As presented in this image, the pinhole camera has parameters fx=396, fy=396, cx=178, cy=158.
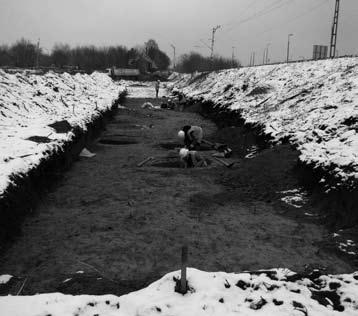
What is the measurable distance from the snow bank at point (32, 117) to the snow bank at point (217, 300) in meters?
3.23

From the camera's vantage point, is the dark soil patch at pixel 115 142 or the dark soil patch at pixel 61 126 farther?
the dark soil patch at pixel 115 142

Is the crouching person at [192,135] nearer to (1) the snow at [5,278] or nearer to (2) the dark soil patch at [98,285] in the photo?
(2) the dark soil patch at [98,285]

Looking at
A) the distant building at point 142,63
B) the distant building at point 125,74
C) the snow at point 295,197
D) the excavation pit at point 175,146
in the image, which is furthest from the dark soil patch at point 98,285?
the distant building at point 142,63

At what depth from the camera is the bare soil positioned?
242 inches

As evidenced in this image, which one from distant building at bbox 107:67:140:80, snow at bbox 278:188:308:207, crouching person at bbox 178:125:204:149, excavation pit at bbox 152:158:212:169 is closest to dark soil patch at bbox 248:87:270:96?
crouching person at bbox 178:125:204:149

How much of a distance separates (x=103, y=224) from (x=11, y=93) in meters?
10.7

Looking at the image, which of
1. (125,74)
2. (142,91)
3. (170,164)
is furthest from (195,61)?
(170,164)

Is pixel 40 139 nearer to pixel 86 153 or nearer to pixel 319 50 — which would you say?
pixel 86 153

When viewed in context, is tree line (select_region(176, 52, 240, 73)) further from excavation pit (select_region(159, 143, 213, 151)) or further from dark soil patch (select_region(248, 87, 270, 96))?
excavation pit (select_region(159, 143, 213, 151))

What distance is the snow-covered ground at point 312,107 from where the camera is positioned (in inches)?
387

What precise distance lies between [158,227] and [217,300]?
329 cm

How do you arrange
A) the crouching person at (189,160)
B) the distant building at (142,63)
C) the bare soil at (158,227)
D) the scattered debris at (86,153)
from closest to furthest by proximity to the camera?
the bare soil at (158,227), the crouching person at (189,160), the scattered debris at (86,153), the distant building at (142,63)

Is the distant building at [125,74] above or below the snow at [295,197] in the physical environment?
above

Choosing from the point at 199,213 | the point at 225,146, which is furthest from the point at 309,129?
the point at 199,213
